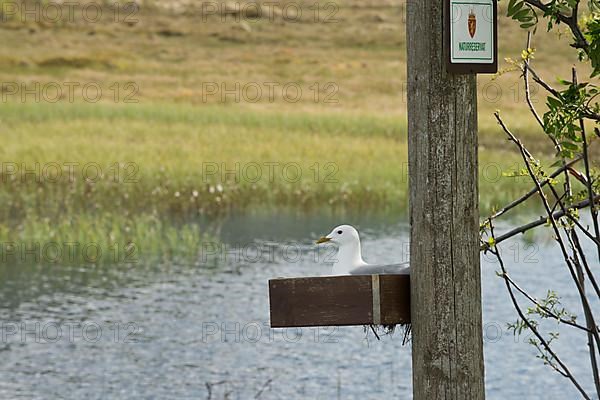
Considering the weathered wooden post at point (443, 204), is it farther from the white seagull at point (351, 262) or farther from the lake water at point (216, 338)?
the lake water at point (216, 338)

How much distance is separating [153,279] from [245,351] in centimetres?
228

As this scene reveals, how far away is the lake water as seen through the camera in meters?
7.05

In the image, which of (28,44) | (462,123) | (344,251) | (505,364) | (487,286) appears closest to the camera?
(462,123)

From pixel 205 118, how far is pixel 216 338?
10.8 meters

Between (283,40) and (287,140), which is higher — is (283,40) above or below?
above

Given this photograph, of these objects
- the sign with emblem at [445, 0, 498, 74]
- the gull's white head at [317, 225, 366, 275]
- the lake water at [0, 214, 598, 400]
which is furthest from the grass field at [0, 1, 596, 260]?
the sign with emblem at [445, 0, 498, 74]

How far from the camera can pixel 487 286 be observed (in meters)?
9.49

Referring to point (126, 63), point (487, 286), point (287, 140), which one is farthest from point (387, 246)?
point (126, 63)

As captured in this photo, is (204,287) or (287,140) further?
(287,140)

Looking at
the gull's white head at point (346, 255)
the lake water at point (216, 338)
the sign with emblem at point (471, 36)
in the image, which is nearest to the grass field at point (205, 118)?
the lake water at point (216, 338)

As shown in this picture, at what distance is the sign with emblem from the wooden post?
24 mm

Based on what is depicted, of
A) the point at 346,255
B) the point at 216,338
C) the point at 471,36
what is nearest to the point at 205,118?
the point at 216,338

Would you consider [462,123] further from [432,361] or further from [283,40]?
[283,40]

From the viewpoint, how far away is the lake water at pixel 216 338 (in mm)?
7055
